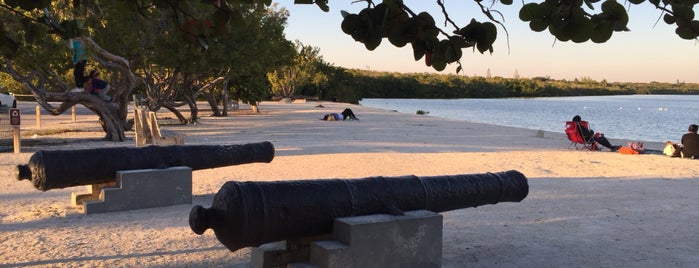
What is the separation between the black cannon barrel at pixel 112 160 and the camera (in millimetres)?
5566

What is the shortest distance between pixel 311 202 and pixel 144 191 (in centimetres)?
344

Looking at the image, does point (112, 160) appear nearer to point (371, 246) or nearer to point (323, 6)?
point (371, 246)

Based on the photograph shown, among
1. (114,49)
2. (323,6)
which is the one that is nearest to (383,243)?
(323,6)

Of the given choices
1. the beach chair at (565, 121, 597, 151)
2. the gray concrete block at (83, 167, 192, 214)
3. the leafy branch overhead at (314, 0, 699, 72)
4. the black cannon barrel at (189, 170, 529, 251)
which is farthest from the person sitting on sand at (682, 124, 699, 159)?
the leafy branch overhead at (314, 0, 699, 72)

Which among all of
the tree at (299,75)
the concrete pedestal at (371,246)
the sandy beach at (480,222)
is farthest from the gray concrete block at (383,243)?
the tree at (299,75)

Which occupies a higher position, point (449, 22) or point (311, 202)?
point (449, 22)

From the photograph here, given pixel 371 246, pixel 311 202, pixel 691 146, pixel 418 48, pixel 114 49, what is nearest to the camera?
pixel 418 48

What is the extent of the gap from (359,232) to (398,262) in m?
0.48

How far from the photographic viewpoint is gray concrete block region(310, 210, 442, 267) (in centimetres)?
365

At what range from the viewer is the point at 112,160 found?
6.19 metres

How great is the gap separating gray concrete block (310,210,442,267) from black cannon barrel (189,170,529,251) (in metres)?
0.09

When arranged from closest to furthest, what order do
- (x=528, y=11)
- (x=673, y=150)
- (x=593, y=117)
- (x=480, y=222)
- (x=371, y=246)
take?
Answer: (x=528, y=11) < (x=371, y=246) < (x=480, y=222) < (x=673, y=150) < (x=593, y=117)

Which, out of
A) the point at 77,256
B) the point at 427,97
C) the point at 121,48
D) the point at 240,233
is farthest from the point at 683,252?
the point at 427,97

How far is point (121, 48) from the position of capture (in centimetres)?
1630
